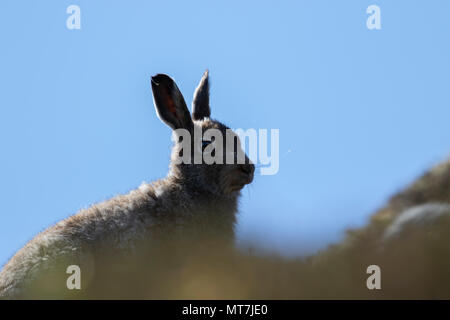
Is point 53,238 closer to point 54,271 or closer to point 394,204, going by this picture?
A: point 54,271

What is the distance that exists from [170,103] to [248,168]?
2.03 metres

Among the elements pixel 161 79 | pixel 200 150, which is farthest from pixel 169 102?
pixel 200 150

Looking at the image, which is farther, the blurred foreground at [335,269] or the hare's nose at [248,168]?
the hare's nose at [248,168]

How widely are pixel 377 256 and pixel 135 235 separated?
5.57 metres

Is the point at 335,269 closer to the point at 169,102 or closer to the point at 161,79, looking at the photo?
the point at 161,79

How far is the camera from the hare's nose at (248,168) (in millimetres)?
12367

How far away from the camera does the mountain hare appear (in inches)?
377

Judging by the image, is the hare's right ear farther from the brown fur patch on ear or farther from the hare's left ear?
the hare's left ear

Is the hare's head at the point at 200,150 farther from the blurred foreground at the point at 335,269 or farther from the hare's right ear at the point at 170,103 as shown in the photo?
the blurred foreground at the point at 335,269

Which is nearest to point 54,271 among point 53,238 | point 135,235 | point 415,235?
point 53,238

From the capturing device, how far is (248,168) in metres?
12.4

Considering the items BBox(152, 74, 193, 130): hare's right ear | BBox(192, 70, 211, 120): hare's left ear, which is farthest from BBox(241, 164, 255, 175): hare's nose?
BBox(192, 70, 211, 120): hare's left ear

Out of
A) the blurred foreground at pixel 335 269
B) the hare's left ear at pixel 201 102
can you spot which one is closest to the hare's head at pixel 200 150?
the hare's left ear at pixel 201 102
